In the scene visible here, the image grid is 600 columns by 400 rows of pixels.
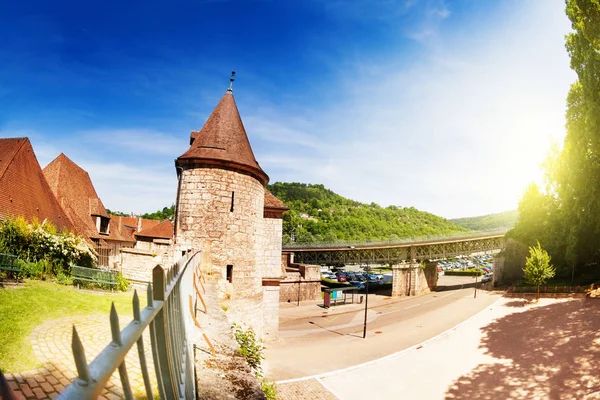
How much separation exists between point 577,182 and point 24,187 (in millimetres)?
34095

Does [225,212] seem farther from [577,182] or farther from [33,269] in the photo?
[577,182]

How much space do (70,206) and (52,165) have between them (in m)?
3.26

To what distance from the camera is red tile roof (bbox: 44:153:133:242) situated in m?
18.6

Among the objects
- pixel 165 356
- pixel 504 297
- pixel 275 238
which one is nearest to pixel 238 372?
pixel 165 356

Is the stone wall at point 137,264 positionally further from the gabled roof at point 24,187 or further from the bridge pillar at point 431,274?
the bridge pillar at point 431,274

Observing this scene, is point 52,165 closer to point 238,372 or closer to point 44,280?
point 44,280

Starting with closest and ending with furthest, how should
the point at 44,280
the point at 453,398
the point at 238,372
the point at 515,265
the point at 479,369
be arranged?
the point at 238,372, the point at 44,280, the point at 453,398, the point at 479,369, the point at 515,265

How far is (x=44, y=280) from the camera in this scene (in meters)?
10.6

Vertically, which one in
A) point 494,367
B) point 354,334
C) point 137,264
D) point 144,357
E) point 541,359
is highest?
point 144,357

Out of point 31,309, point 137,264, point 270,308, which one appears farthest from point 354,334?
point 31,309

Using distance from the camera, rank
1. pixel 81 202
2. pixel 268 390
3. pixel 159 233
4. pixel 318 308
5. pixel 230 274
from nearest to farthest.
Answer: pixel 268 390
pixel 230 274
pixel 81 202
pixel 159 233
pixel 318 308

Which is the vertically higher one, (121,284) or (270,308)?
(121,284)

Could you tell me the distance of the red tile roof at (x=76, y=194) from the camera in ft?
61.1

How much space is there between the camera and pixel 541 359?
1415cm
